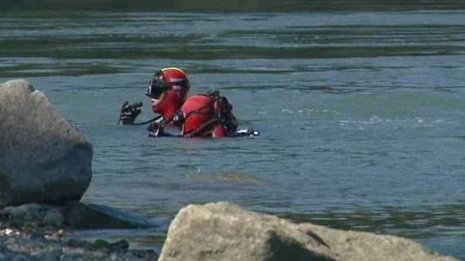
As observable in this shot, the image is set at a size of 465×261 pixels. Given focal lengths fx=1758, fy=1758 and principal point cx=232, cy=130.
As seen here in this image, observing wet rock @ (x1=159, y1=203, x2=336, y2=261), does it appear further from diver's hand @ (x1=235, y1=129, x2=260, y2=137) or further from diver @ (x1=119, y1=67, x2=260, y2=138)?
diver's hand @ (x1=235, y1=129, x2=260, y2=137)

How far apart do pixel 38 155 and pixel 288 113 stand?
29.8ft

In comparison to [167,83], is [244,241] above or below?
above

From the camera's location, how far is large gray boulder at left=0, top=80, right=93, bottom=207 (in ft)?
41.3

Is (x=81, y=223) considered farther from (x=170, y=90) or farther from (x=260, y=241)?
(x=170, y=90)

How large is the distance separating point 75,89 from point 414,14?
76.0ft

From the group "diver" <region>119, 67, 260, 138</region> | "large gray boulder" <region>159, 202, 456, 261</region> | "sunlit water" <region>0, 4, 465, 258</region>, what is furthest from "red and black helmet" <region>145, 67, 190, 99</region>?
"large gray boulder" <region>159, 202, 456, 261</region>

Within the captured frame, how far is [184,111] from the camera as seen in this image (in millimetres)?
18859

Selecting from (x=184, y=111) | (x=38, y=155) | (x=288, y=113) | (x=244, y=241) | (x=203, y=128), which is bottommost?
(x=288, y=113)

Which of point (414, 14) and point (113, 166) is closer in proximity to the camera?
point (113, 166)

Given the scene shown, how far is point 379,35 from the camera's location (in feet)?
122

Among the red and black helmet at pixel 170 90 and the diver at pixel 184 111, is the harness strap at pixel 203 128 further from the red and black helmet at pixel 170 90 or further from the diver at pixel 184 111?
the red and black helmet at pixel 170 90

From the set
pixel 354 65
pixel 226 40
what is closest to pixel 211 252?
pixel 354 65

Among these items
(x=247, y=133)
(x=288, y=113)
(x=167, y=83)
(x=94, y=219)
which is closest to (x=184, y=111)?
(x=167, y=83)

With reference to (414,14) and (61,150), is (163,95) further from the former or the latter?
(414,14)
